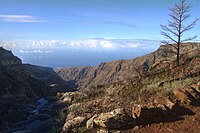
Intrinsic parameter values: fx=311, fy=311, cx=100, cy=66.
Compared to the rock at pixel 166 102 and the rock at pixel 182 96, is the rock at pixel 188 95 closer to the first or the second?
the rock at pixel 182 96

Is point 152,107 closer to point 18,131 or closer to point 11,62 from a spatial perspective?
point 18,131

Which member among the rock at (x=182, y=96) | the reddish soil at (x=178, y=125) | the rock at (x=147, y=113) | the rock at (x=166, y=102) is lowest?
the reddish soil at (x=178, y=125)

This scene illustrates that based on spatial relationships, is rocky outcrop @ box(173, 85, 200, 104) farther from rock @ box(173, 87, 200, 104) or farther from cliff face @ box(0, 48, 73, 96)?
cliff face @ box(0, 48, 73, 96)

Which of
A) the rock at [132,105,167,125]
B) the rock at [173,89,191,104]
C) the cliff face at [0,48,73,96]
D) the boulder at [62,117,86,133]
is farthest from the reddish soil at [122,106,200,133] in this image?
the cliff face at [0,48,73,96]

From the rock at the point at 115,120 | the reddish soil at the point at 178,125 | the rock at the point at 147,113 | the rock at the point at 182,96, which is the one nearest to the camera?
the reddish soil at the point at 178,125

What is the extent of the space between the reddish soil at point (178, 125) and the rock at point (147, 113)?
1.38 ft

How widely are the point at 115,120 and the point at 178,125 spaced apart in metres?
3.42

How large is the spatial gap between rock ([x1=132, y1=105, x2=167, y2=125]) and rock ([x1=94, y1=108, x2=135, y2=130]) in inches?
16.3

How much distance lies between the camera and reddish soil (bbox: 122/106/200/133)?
16297mm

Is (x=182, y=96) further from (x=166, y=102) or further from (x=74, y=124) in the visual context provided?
(x=74, y=124)

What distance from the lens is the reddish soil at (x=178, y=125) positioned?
16.3 m

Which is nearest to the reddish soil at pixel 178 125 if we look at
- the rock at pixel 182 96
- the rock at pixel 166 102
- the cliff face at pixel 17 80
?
the rock at pixel 166 102

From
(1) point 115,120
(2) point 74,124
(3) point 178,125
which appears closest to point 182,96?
(3) point 178,125

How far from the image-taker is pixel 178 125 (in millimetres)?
16859
